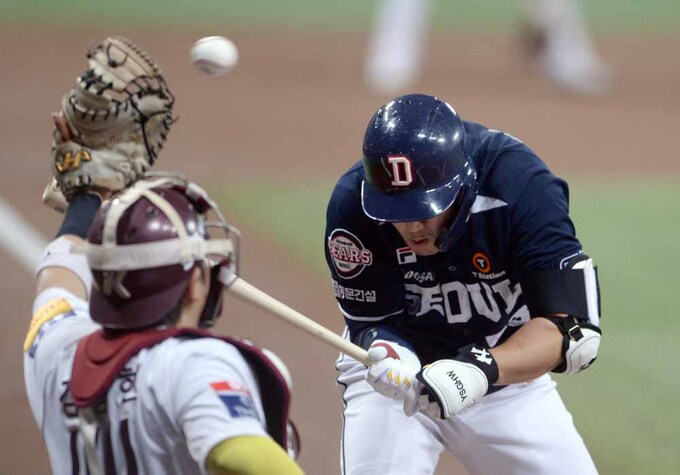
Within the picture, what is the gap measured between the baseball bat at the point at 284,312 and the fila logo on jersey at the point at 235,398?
50cm

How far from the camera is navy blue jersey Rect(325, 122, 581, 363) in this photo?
4738 millimetres

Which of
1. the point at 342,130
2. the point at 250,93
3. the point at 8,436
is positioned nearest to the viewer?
the point at 8,436

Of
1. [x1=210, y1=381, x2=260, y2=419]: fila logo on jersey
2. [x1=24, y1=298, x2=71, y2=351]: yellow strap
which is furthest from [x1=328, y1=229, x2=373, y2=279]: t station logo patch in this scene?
[x1=210, y1=381, x2=260, y2=419]: fila logo on jersey

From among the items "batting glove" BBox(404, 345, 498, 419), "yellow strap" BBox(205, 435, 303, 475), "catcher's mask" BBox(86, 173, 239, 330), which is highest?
"catcher's mask" BBox(86, 173, 239, 330)

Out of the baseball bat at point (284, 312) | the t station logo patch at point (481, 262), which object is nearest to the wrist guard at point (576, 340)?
the t station logo patch at point (481, 262)

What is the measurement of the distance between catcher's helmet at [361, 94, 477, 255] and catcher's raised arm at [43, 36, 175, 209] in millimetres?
1051

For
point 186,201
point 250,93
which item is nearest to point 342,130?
point 250,93

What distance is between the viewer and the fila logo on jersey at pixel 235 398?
10.3 feet

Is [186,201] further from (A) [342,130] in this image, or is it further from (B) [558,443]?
(A) [342,130]

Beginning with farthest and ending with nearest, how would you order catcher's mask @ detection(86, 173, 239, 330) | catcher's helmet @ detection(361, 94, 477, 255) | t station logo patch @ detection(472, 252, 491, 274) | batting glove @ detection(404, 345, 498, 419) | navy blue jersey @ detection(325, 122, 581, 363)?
t station logo patch @ detection(472, 252, 491, 274) < navy blue jersey @ detection(325, 122, 581, 363) < catcher's helmet @ detection(361, 94, 477, 255) < batting glove @ detection(404, 345, 498, 419) < catcher's mask @ detection(86, 173, 239, 330)

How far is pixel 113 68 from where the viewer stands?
5012 mm

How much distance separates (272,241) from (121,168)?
21.8ft

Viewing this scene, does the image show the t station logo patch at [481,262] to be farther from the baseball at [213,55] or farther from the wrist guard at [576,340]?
the baseball at [213,55]

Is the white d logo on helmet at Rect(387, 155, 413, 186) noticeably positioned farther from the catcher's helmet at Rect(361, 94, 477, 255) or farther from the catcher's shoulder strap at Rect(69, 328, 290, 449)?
the catcher's shoulder strap at Rect(69, 328, 290, 449)
